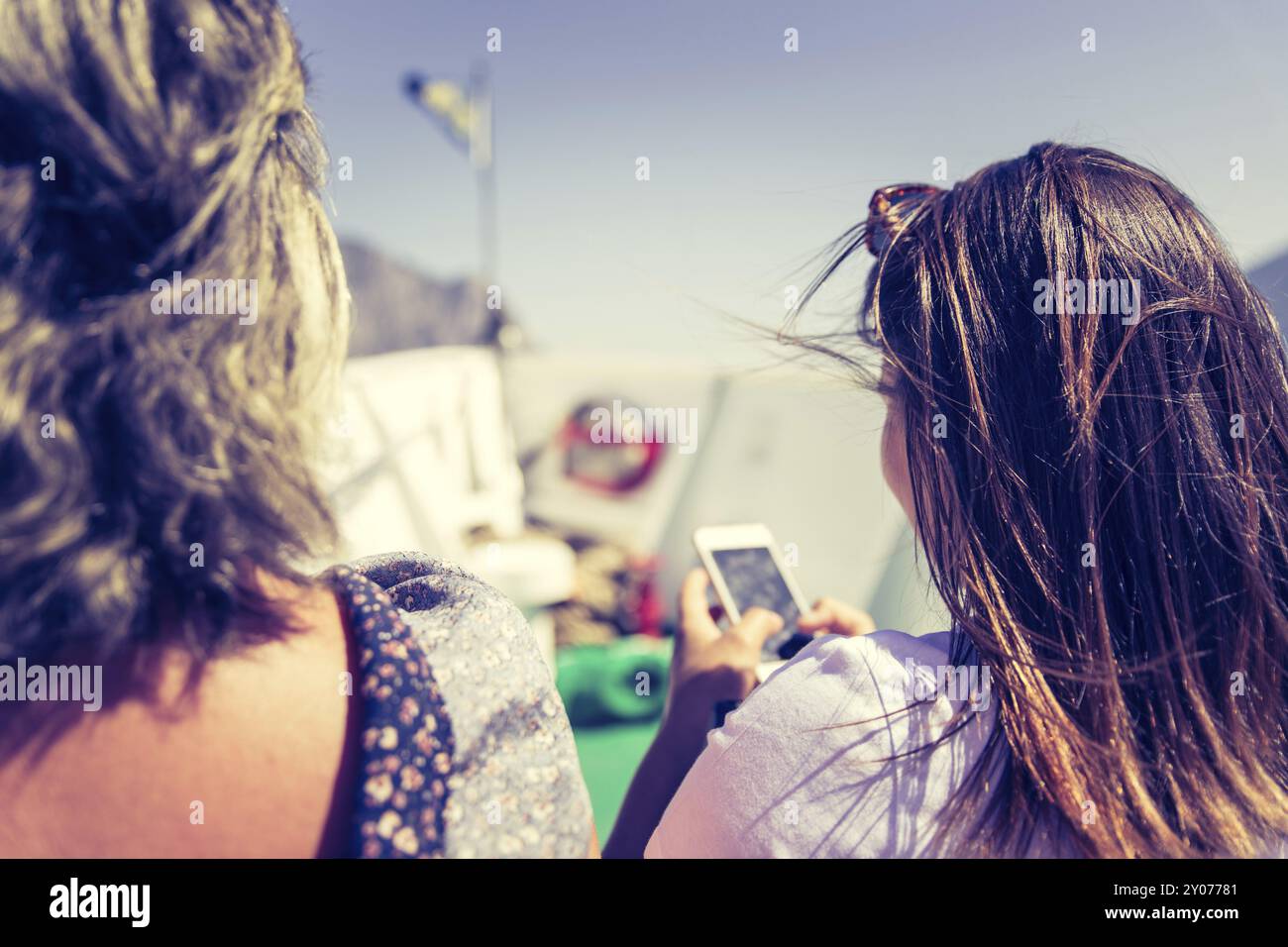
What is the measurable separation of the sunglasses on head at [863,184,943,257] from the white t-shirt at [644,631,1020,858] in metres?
0.55

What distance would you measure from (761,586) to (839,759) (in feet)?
2.48

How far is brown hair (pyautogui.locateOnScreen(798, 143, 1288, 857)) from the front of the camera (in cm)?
93

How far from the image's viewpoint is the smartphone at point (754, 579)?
1.58m

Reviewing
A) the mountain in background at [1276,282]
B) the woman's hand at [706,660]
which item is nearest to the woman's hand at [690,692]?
the woman's hand at [706,660]

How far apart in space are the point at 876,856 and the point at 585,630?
3040mm

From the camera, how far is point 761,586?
5.48 ft

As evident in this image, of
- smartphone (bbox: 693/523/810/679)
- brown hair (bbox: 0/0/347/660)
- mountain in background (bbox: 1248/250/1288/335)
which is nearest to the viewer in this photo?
brown hair (bbox: 0/0/347/660)

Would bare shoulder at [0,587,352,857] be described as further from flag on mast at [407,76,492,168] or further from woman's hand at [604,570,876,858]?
flag on mast at [407,76,492,168]

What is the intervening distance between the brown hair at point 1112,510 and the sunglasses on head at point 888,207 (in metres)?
0.15

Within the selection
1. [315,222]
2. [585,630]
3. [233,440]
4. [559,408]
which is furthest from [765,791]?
[559,408]

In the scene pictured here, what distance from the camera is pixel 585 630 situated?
389cm

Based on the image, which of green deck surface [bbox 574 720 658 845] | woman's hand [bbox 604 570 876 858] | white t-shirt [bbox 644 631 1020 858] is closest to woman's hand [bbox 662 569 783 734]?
woman's hand [bbox 604 570 876 858]

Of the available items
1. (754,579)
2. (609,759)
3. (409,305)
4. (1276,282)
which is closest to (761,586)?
(754,579)
